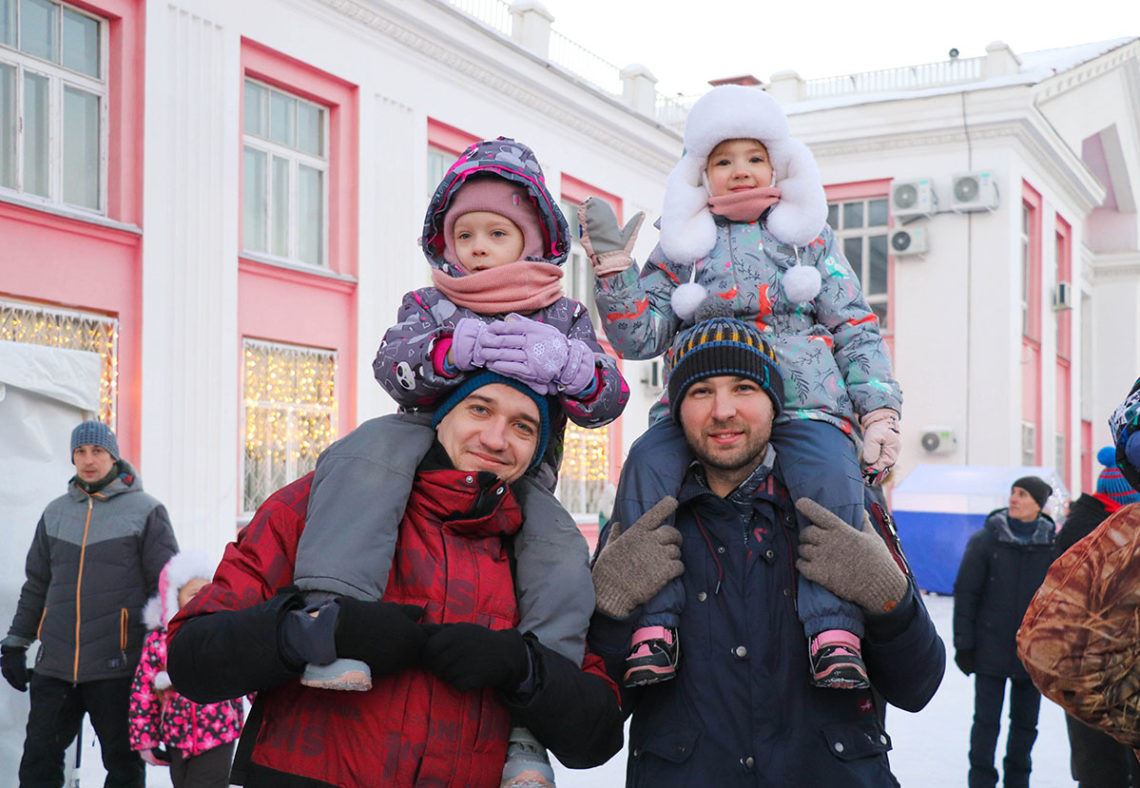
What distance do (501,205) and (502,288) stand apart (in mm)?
188

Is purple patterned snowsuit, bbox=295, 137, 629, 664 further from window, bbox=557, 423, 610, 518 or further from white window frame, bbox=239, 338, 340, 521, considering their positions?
window, bbox=557, 423, 610, 518

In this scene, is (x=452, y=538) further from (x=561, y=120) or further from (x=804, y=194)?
(x=561, y=120)

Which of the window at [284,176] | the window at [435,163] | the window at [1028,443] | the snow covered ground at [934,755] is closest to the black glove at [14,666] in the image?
the snow covered ground at [934,755]

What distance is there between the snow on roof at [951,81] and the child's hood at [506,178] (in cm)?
2304

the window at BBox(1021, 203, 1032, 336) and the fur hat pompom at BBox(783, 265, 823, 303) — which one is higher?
the window at BBox(1021, 203, 1032, 336)

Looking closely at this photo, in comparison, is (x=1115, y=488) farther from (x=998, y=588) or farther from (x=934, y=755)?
(x=934, y=755)

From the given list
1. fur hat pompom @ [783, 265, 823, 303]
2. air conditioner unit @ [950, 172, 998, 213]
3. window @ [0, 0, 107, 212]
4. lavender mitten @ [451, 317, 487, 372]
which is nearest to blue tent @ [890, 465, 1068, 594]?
air conditioner unit @ [950, 172, 998, 213]

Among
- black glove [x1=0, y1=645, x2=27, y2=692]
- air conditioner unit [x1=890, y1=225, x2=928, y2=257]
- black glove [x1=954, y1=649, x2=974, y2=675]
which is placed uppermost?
air conditioner unit [x1=890, y1=225, x2=928, y2=257]

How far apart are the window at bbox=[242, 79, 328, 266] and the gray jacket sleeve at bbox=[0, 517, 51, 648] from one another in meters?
6.53

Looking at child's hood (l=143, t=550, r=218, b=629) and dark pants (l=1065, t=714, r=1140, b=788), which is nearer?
dark pants (l=1065, t=714, r=1140, b=788)

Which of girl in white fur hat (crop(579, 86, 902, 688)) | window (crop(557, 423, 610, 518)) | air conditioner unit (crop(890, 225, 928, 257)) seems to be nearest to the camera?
girl in white fur hat (crop(579, 86, 902, 688))

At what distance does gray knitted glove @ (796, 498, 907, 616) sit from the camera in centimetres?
227

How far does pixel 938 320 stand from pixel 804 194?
22.3 metres

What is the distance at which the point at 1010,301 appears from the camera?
2369 cm
